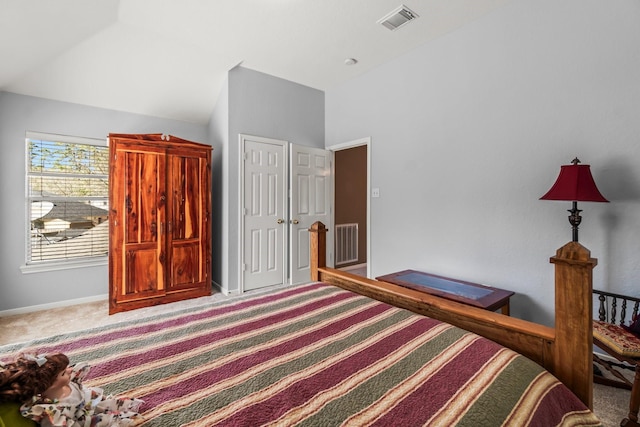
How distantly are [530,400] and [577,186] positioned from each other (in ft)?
5.60

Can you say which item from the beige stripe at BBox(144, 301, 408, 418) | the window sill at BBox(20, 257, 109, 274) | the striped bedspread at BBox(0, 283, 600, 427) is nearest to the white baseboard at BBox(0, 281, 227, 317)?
the window sill at BBox(20, 257, 109, 274)

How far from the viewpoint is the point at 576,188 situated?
1923mm

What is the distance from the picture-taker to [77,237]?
3438 mm

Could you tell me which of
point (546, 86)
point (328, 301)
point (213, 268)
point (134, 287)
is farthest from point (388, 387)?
point (213, 268)

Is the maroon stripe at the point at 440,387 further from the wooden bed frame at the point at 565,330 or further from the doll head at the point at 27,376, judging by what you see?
the doll head at the point at 27,376

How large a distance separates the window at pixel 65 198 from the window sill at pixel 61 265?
4 cm

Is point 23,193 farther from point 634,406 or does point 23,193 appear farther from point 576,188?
point 634,406

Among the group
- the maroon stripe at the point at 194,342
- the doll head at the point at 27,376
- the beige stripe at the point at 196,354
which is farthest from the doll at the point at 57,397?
the maroon stripe at the point at 194,342

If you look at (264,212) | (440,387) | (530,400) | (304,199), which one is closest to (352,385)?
(440,387)

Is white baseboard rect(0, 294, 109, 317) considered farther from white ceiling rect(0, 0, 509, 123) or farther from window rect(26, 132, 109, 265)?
white ceiling rect(0, 0, 509, 123)

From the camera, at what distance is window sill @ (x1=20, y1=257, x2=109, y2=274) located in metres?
3.13

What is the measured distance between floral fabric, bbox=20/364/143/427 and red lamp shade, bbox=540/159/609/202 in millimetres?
2480

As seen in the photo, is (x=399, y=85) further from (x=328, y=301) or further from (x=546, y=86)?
(x=328, y=301)

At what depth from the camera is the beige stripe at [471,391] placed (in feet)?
2.42
